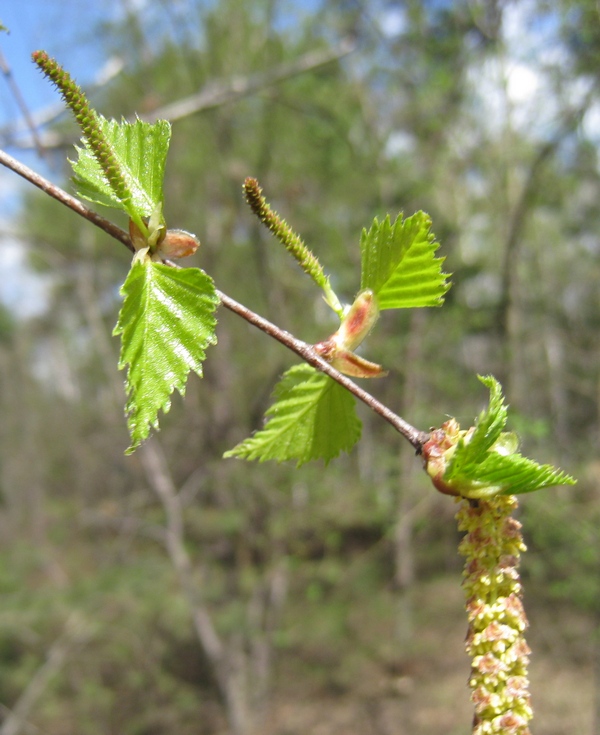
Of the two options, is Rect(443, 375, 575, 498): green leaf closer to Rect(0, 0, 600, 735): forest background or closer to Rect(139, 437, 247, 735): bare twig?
Rect(0, 0, 600, 735): forest background

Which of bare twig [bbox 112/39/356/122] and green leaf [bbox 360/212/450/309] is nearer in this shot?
green leaf [bbox 360/212/450/309]

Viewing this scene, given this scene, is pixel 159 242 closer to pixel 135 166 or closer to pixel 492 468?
pixel 135 166

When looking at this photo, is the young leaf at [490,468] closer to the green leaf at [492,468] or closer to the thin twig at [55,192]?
the green leaf at [492,468]

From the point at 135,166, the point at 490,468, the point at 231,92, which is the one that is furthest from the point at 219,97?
the point at 490,468

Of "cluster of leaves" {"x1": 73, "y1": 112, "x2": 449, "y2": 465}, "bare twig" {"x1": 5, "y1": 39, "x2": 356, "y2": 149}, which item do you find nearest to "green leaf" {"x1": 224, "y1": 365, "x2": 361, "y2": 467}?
"cluster of leaves" {"x1": 73, "y1": 112, "x2": 449, "y2": 465}

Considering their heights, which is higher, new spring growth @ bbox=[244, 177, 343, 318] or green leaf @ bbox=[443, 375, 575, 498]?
new spring growth @ bbox=[244, 177, 343, 318]

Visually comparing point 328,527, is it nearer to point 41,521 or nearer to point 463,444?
point 463,444

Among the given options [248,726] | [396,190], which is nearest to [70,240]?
[396,190]
